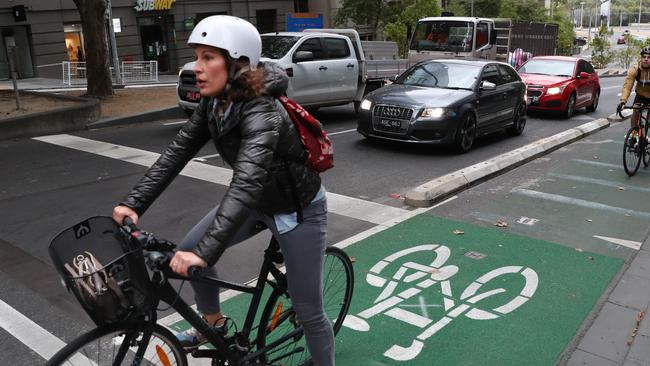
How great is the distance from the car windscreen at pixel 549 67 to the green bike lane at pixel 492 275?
9074 mm

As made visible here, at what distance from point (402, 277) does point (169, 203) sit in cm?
337

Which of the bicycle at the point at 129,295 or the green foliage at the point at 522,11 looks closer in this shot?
the bicycle at the point at 129,295

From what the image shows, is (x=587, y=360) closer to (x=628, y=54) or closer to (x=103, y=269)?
(x=103, y=269)

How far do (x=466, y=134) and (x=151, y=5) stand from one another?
21.2 m

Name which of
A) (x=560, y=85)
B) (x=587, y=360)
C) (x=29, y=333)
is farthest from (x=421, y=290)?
(x=560, y=85)

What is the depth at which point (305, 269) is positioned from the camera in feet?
9.25

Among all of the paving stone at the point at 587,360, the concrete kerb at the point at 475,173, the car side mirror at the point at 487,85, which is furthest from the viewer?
the car side mirror at the point at 487,85

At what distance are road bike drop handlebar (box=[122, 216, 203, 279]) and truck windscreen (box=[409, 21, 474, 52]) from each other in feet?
59.5

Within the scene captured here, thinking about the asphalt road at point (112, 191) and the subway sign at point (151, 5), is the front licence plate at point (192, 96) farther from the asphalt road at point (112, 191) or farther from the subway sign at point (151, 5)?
the subway sign at point (151, 5)

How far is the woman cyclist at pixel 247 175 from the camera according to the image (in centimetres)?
241

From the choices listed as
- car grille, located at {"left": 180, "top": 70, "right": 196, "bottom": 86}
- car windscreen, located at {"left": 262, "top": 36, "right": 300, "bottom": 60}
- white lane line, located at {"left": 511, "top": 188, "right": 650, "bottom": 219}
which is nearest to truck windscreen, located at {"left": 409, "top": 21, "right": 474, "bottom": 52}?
car windscreen, located at {"left": 262, "top": 36, "right": 300, "bottom": 60}

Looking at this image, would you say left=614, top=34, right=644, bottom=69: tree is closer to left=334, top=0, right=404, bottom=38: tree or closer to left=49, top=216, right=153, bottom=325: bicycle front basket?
left=334, top=0, right=404, bottom=38: tree

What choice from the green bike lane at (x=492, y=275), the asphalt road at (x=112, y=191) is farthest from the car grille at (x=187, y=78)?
the green bike lane at (x=492, y=275)

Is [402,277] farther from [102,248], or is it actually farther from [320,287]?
[102,248]
